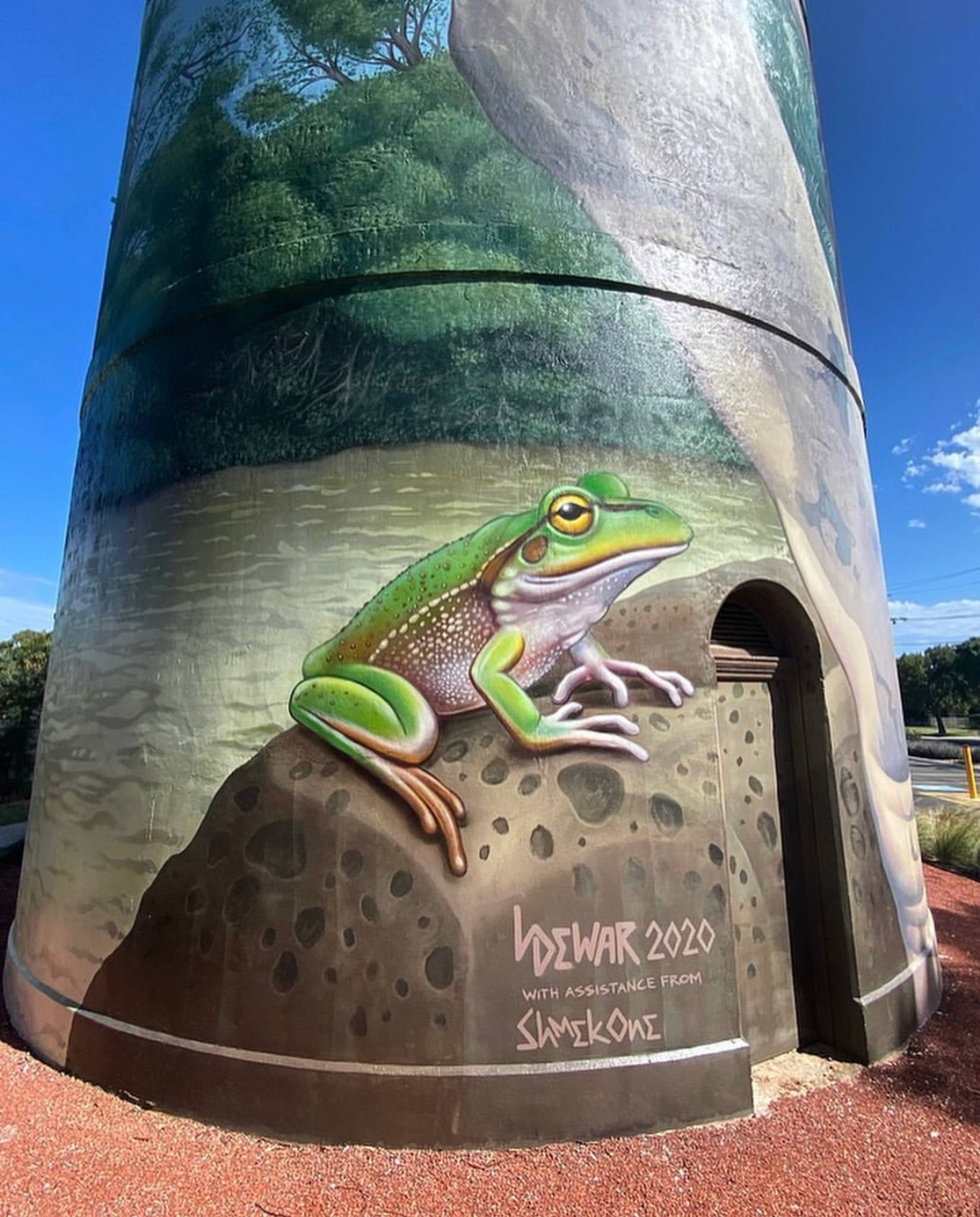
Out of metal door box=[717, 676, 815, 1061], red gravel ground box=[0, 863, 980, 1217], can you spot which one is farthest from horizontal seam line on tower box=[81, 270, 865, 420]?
red gravel ground box=[0, 863, 980, 1217]

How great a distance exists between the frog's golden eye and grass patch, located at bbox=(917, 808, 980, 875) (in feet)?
33.7

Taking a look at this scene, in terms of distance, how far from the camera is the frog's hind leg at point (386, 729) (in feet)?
15.7

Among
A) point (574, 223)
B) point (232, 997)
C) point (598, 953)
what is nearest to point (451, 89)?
point (574, 223)

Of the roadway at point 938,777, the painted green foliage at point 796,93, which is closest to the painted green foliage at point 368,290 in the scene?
the painted green foliage at point 796,93

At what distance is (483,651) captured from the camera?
16.4 ft

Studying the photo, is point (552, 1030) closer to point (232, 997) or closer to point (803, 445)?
point (232, 997)

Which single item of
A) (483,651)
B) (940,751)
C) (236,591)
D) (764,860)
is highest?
(236,591)

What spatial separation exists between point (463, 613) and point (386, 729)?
2.90 feet

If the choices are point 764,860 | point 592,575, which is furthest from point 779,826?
point 592,575

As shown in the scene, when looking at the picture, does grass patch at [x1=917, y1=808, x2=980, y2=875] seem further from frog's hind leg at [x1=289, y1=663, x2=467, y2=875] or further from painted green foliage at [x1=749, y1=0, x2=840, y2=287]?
frog's hind leg at [x1=289, y1=663, x2=467, y2=875]

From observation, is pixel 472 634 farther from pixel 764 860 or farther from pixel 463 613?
pixel 764 860

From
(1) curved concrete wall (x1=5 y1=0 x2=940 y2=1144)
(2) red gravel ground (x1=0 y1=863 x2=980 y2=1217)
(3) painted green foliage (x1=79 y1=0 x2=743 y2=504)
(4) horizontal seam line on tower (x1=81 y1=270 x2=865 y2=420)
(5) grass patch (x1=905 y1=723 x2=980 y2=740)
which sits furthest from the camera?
(5) grass patch (x1=905 y1=723 x2=980 y2=740)

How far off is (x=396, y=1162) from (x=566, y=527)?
3844 millimetres

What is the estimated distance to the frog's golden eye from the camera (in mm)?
5164
